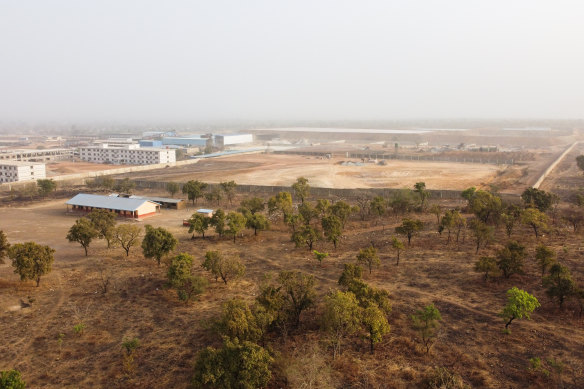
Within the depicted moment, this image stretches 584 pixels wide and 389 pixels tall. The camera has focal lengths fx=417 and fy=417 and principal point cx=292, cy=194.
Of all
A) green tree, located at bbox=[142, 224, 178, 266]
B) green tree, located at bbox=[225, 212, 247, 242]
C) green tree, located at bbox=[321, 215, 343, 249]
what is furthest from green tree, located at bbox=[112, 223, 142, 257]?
green tree, located at bbox=[321, 215, 343, 249]

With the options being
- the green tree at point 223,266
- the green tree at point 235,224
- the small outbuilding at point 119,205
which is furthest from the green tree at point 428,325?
the small outbuilding at point 119,205

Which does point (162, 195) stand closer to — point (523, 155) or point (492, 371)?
point (492, 371)

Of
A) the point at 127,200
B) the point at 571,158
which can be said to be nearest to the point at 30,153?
the point at 127,200

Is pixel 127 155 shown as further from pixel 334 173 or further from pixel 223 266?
pixel 223 266

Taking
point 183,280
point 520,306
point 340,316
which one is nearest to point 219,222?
point 183,280

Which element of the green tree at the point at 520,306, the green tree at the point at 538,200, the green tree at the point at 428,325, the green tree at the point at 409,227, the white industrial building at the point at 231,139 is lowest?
the green tree at the point at 428,325

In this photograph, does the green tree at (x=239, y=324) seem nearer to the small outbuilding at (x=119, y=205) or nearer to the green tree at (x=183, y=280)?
the green tree at (x=183, y=280)

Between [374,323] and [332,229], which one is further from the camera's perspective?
[332,229]
